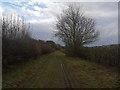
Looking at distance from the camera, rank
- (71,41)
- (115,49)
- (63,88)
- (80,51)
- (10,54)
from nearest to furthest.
Result: (63,88), (10,54), (115,49), (80,51), (71,41)

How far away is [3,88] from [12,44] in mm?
11217

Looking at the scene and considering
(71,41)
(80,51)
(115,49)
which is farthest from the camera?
(71,41)

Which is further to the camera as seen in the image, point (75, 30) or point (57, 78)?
point (75, 30)

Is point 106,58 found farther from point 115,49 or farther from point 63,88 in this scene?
point 63,88

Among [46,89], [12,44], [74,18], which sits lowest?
[46,89]

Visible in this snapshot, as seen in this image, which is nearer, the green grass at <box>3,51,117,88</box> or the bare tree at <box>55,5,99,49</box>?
the green grass at <box>3,51,117,88</box>

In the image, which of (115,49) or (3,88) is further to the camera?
(115,49)

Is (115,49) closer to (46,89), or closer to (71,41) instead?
(46,89)

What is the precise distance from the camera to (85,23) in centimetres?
5731

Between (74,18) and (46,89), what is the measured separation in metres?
47.9

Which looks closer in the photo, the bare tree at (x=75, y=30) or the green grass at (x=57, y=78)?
the green grass at (x=57, y=78)

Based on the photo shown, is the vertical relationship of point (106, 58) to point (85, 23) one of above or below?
below

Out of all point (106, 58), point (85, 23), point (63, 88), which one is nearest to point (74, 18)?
point (85, 23)

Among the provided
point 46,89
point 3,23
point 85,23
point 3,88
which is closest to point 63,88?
point 46,89
